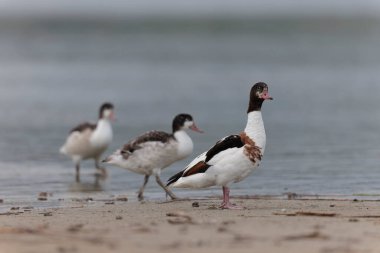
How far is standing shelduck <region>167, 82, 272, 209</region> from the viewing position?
12.8m

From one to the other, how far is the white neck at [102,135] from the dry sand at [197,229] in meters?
7.12

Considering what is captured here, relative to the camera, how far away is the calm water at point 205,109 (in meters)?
17.3

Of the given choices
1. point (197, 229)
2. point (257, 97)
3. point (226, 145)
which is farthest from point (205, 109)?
point (197, 229)

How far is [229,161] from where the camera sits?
1279 cm

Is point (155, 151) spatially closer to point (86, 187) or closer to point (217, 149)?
point (86, 187)

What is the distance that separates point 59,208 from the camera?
44.1ft

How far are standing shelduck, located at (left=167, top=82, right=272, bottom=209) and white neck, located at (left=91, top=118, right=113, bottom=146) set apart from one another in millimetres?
7248

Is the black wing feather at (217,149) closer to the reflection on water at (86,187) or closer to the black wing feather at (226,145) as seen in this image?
the black wing feather at (226,145)

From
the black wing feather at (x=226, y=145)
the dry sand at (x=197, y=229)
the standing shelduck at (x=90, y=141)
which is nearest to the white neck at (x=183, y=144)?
the dry sand at (x=197, y=229)

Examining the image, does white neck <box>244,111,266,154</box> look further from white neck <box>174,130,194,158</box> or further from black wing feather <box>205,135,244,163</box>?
white neck <box>174,130,194,158</box>

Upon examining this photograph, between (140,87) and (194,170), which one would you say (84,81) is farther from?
(194,170)

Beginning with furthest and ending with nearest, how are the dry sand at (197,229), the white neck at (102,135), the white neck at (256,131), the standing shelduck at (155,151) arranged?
the white neck at (102,135), the standing shelduck at (155,151), the white neck at (256,131), the dry sand at (197,229)

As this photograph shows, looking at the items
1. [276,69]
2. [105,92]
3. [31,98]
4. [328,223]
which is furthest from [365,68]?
[328,223]

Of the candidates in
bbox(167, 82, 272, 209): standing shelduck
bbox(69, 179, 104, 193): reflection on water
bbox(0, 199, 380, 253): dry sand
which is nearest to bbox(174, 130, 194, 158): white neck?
bbox(69, 179, 104, 193): reflection on water
